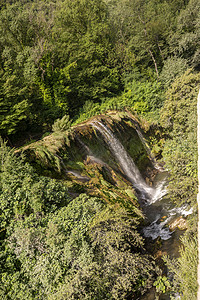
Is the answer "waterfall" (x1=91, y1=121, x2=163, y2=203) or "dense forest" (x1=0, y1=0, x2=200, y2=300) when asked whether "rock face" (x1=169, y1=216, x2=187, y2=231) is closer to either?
"dense forest" (x1=0, y1=0, x2=200, y2=300)

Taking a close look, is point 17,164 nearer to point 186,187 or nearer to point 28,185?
point 28,185

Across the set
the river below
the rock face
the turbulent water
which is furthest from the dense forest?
the rock face

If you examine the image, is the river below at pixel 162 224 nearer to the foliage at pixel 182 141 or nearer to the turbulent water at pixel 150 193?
the turbulent water at pixel 150 193

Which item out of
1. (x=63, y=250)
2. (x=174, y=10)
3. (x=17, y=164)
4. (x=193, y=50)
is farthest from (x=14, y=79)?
(x=174, y=10)

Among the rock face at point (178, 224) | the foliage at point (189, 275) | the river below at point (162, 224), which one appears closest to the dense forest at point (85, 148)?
the foliage at point (189, 275)

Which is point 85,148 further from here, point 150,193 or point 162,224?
point 162,224

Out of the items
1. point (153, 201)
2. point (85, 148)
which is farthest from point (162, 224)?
point (85, 148)
